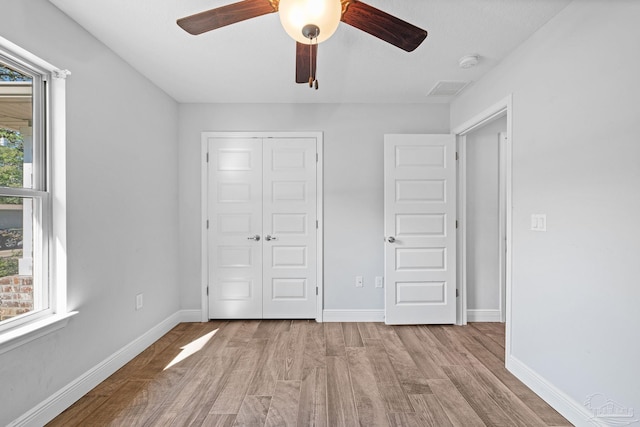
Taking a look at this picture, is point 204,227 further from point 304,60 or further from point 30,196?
point 304,60

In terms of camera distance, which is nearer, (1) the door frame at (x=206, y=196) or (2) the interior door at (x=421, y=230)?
(2) the interior door at (x=421, y=230)

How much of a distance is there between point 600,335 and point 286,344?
86.5 inches

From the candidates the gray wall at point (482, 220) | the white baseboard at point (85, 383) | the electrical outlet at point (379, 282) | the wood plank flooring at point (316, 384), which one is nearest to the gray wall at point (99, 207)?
the white baseboard at point (85, 383)

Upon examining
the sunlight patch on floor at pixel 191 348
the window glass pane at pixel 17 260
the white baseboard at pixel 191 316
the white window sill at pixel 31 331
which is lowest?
the sunlight patch on floor at pixel 191 348

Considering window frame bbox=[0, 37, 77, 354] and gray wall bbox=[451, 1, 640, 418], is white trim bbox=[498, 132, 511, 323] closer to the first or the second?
gray wall bbox=[451, 1, 640, 418]

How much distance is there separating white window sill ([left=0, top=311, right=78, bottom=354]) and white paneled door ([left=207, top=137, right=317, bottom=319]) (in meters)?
1.65

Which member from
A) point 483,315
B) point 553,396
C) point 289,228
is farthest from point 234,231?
point 553,396

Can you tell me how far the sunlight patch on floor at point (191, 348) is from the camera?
2.56 metres

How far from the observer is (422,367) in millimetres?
2438

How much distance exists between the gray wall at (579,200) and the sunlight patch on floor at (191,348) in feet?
8.28

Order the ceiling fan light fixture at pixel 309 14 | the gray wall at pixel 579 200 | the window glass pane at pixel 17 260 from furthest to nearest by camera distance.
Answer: the window glass pane at pixel 17 260 < the gray wall at pixel 579 200 < the ceiling fan light fixture at pixel 309 14

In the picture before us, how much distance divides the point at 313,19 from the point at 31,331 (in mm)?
2028

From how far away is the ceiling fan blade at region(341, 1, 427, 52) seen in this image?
4.46 ft

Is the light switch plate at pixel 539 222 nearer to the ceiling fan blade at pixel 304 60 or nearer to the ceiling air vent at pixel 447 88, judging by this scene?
the ceiling air vent at pixel 447 88
